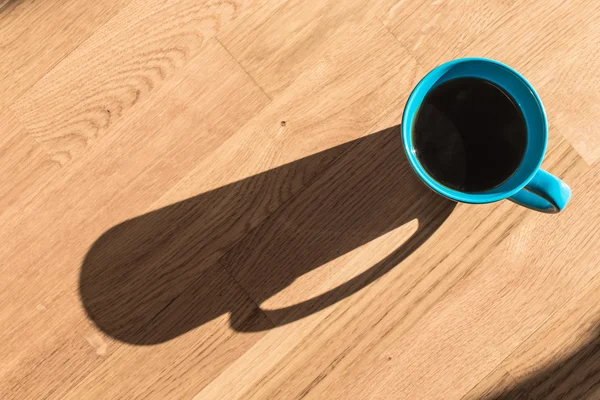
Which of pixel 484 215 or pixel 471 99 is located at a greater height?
pixel 471 99

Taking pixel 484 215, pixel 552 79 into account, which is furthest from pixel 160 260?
pixel 552 79

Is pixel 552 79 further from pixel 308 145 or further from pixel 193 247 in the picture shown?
pixel 193 247

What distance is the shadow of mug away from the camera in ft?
2.30

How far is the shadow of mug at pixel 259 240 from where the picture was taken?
0.70 metres

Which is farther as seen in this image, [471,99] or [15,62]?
[15,62]

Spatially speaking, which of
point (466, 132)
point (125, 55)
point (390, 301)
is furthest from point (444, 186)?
point (125, 55)

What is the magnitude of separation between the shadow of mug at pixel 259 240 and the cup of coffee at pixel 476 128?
0.30 ft

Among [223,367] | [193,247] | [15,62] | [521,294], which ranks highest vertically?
[15,62]

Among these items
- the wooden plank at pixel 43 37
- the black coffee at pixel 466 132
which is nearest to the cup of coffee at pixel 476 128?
Result: the black coffee at pixel 466 132

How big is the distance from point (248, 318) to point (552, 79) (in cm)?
43

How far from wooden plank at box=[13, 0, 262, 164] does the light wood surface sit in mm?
24

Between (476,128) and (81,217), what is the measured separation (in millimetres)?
432

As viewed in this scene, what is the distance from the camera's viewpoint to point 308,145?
71 centimetres

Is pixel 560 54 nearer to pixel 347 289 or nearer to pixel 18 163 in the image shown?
pixel 347 289
